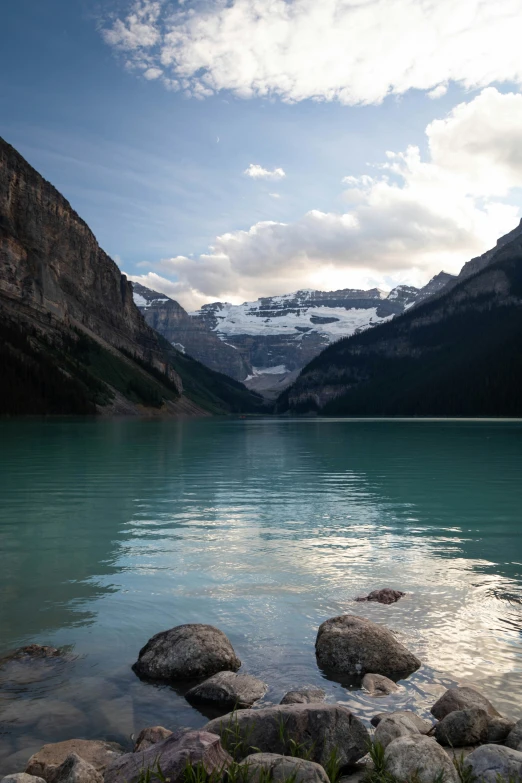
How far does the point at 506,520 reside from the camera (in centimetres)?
2748

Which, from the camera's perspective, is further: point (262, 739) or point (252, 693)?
point (252, 693)

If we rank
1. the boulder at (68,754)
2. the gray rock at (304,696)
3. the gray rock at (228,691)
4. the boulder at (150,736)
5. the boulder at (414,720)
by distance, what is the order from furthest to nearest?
the gray rock at (228,691) < the gray rock at (304,696) < the boulder at (414,720) < the boulder at (150,736) < the boulder at (68,754)

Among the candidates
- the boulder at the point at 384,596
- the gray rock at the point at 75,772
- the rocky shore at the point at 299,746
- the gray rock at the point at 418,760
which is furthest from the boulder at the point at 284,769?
the boulder at the point at 384,596

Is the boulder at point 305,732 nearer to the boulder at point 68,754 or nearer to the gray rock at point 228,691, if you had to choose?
the boulder at point 68,754

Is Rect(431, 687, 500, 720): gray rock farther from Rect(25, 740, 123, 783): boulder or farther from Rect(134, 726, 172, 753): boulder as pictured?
Rect(25, 740, 123, 783): boulder

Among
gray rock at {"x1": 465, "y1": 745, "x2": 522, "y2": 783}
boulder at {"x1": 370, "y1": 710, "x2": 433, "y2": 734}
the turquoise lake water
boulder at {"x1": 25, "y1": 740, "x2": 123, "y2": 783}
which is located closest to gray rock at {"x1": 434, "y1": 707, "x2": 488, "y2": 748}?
boulder at {"x1": 370, "y1": 710, "x2": 433, "y2": 734}

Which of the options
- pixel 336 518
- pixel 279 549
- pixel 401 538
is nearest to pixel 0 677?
pixel 279 549

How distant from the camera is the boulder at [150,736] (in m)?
7.86

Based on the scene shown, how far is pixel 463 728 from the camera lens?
26.7 feet

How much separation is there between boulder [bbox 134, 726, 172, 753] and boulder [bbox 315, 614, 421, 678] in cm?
406

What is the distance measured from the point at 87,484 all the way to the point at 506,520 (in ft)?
88.1

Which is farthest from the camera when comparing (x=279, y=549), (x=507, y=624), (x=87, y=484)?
(x=87, y=484)

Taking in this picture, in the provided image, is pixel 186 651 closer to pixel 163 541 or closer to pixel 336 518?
pixel 163 541

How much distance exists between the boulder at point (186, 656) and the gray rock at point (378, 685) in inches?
97.7
